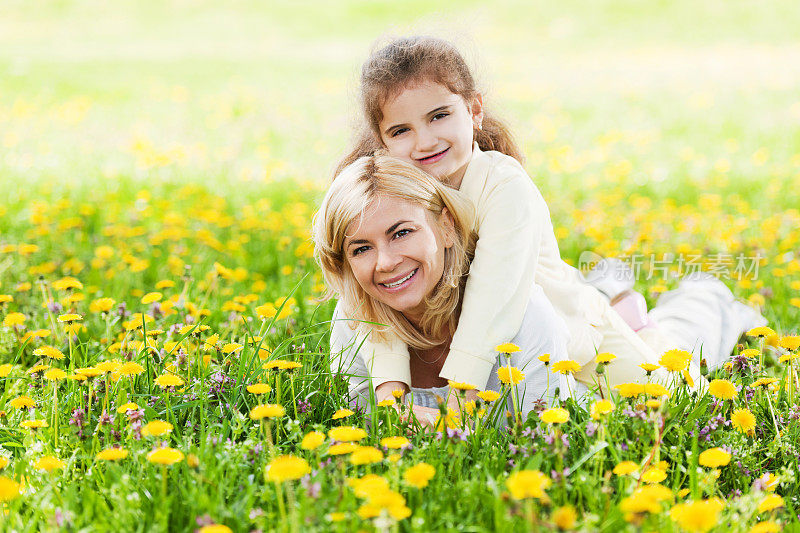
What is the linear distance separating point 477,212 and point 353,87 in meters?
0.81

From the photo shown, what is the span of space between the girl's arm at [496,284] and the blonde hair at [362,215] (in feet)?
0.31

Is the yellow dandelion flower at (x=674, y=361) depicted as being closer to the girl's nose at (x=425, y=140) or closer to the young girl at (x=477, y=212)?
the young girl at (x=477, y=212)

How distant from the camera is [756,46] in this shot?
16922 mm

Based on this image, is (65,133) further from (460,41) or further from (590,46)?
(590,46)

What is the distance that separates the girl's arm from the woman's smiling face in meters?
0.15

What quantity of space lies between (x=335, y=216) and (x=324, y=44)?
18.3 meters

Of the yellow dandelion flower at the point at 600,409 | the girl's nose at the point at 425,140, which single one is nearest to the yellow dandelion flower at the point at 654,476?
the yellow dandelion flower at the point at 600,409

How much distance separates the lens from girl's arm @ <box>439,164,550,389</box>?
2447 millimetres

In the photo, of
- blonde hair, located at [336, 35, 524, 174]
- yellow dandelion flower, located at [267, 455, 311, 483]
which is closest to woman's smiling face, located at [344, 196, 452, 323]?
blonde hair, located at [336, 35, 524, 174]

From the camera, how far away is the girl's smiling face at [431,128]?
8.91ft

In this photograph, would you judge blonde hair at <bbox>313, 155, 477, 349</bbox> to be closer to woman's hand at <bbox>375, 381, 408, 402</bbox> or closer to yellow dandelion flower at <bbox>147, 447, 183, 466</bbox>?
woman's hand at <bbox>375, 381, 408, 402</bbox>

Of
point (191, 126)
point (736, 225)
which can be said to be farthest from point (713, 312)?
point (191, 126)

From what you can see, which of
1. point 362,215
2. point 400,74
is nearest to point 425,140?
point 400,74

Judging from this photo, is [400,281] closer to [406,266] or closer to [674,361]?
[406,266]
